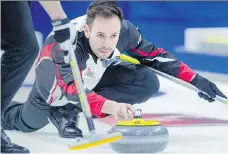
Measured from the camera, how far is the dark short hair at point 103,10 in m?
Answer: 2.04

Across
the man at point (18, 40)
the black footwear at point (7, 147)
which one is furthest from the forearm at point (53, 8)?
the black footwear at point (7, 147)

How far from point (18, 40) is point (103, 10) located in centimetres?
48

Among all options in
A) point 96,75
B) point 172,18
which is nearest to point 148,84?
point 96,75

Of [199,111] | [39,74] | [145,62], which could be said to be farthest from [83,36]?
[199,111]

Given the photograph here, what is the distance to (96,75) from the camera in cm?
241

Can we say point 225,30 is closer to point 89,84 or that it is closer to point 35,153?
point 89,84

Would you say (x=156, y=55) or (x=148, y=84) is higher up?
(x=156, y=55)

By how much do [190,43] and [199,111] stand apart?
1186 millimetres

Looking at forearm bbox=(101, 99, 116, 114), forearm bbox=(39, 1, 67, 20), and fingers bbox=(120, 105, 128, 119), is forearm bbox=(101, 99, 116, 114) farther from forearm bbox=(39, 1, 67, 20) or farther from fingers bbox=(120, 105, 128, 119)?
forearm bbox=(39, 1, 67, 20)

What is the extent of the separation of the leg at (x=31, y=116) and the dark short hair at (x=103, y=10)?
0.44 metres

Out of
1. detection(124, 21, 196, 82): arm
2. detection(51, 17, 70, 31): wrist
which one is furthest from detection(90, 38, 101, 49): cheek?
detection(51, 17, 70, 31): wrist

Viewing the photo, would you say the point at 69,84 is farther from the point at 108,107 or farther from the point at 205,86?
the point at 205,86

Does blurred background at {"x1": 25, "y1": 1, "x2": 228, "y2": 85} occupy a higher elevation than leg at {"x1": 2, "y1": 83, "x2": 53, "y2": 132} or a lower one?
higher

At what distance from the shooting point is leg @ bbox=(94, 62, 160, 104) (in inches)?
101
